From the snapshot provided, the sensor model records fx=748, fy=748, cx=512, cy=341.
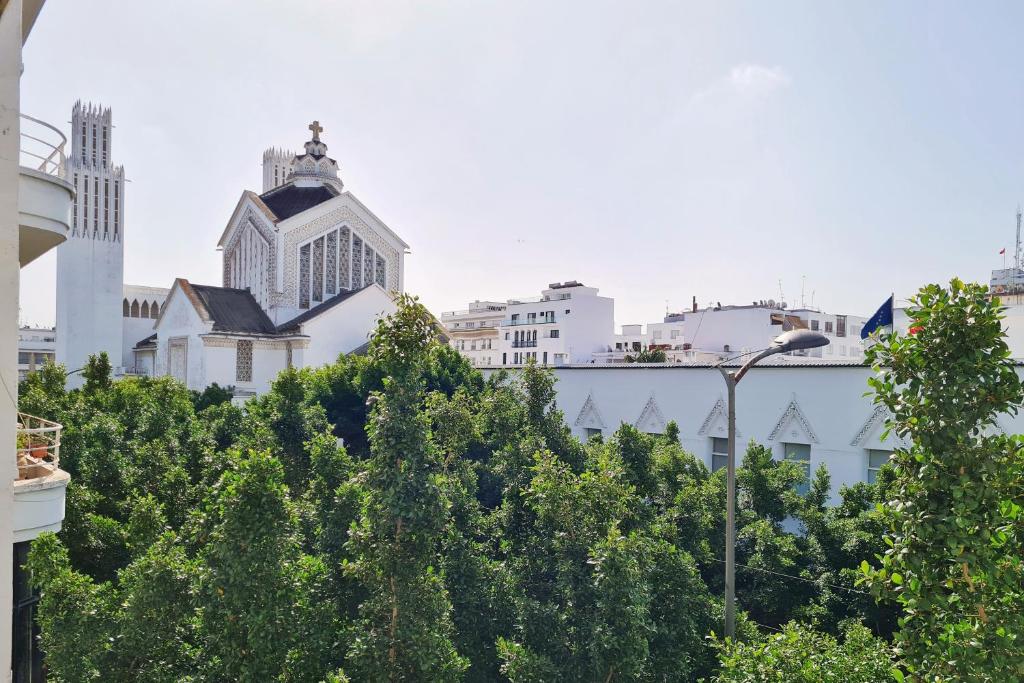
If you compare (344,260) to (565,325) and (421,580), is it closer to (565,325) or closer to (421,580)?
(565,325)

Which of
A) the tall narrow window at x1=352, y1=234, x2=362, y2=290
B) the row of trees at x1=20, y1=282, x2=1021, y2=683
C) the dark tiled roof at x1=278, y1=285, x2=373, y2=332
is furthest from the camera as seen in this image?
the tall narrow window at x1=352, y1=234, x2=362, y2=290

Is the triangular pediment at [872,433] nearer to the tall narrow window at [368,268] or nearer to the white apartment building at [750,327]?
the white apartment building at [750,327]

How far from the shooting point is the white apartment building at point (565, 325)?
6066 cm

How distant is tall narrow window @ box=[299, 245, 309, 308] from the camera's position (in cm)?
4156

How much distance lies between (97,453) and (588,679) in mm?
13405

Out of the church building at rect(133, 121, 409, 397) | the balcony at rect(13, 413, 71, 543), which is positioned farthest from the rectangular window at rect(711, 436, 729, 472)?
the balcony at rect(13, 413, 71, 543)

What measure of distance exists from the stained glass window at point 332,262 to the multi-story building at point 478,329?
29.7 meters

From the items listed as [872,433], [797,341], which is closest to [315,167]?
[872,433]

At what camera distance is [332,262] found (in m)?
43.1

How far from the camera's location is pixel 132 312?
65.2 m

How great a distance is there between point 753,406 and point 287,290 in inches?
1038

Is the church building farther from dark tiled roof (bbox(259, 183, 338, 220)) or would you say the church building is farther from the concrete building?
the concrete building

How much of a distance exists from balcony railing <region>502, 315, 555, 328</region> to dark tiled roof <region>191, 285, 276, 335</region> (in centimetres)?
2712

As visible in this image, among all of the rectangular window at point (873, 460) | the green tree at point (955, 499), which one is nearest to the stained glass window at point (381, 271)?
the rectangular window at point (873, 460)
